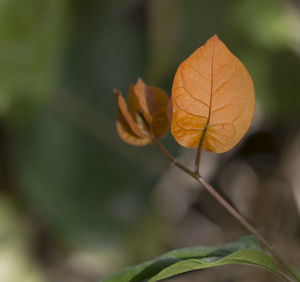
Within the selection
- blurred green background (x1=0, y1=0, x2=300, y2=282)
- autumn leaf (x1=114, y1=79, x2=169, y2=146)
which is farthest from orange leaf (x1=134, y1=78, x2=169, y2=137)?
blurred green background (x1=0, y1=0, x2=300, y2=282)

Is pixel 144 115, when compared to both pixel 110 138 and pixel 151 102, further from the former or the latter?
pixel 110 138

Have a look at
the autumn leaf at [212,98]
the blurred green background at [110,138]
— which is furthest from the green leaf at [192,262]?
the blurred green background at [110,138]

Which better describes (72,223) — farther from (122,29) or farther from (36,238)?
(122,29)

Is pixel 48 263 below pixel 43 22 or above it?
below

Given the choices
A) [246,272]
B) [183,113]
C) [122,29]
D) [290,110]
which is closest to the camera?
[183,113]

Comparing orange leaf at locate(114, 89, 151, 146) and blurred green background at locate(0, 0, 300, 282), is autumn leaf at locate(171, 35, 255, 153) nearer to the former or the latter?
orange leaf at locate(114, 89, 151, 146)

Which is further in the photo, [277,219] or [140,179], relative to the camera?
[140,179]

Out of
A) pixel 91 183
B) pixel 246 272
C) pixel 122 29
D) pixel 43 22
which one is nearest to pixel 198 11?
pixel 122 29
